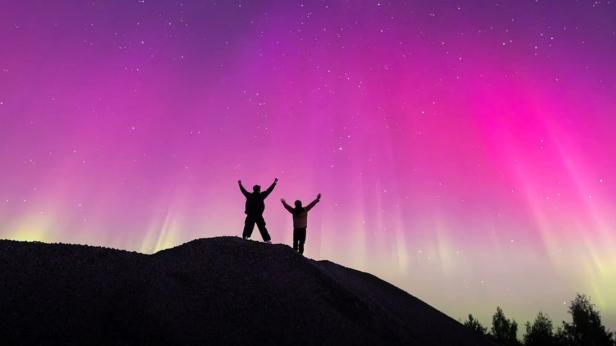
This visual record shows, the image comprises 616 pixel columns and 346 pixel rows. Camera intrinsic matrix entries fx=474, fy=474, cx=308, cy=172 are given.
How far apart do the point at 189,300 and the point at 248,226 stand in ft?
21.9

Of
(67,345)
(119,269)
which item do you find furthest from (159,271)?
(67,345)

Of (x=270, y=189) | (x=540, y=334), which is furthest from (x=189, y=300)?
(x=540, y=334)

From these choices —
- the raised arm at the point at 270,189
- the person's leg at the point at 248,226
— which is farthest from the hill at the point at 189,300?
the raised arm at the point at 270,189

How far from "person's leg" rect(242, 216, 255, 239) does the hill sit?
15.4 inches

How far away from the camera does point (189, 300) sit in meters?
15.6

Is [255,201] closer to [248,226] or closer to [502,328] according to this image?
[248,226]

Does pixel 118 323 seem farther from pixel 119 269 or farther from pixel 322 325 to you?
pixel 322 325

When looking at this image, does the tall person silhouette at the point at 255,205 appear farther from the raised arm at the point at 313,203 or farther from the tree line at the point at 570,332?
the tree line at the point at 570,332

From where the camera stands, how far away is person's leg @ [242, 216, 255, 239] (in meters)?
21.8

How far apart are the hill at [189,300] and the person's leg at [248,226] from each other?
392 millimetres

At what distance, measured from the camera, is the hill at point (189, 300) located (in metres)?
12.9

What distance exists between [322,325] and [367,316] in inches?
127

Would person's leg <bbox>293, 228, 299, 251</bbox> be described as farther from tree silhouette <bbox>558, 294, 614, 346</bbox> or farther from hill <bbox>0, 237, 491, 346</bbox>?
tree silhouette <bbox>558, 294, 614, 346</bbox>

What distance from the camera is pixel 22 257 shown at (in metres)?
16.1
